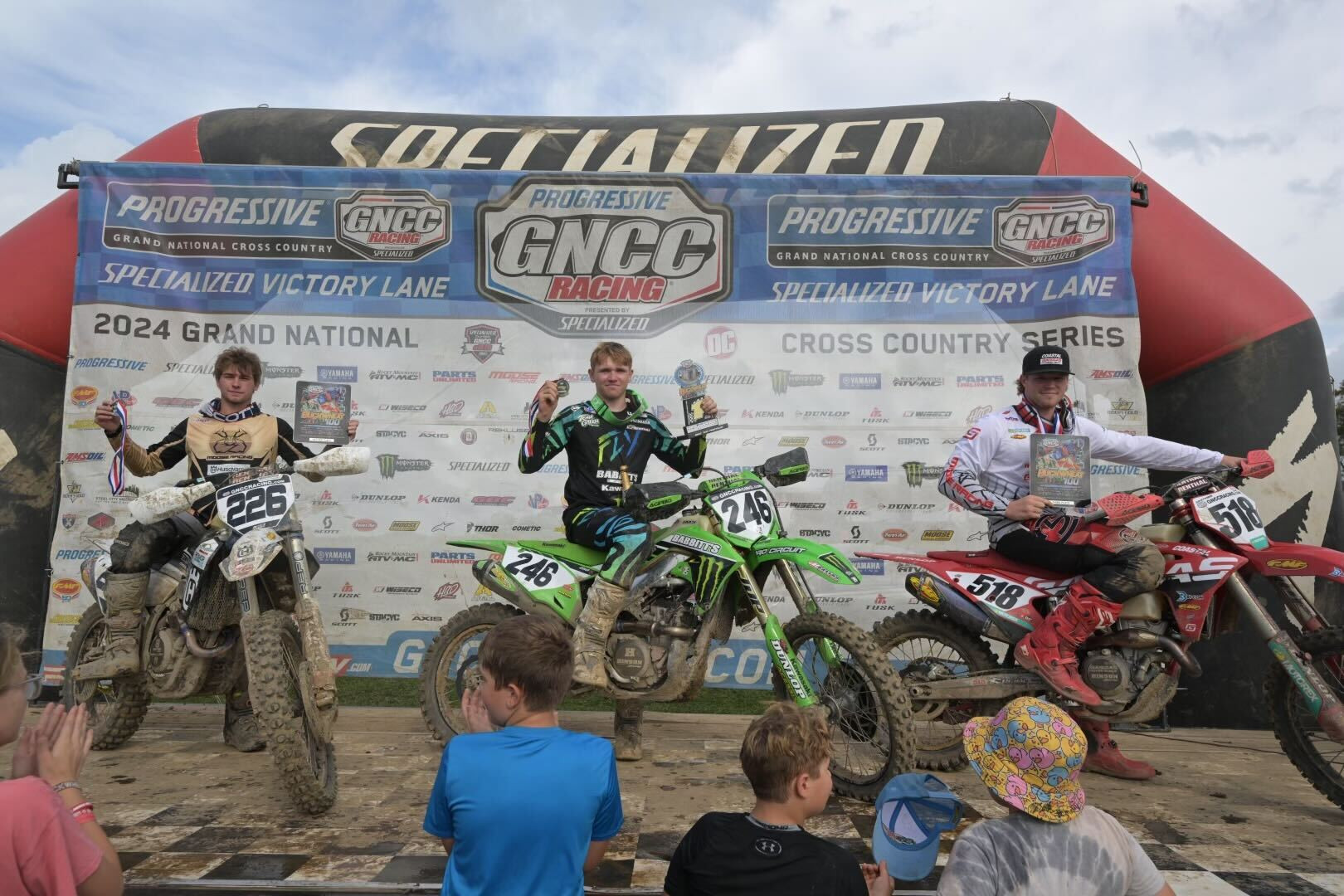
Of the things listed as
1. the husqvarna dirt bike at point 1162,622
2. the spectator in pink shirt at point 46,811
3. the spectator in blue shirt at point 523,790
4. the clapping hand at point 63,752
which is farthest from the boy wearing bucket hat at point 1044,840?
the husqvarna dirt bike at point 1162,622

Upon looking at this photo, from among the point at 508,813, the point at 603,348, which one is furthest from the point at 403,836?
the point at 603,348

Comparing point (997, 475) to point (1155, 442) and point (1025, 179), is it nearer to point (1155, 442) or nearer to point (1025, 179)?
point (1155, 442)

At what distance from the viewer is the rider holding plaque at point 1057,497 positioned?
3.55m

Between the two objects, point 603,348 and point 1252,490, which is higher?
point 603,348

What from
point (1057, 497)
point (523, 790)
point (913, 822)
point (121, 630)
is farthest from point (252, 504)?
point (1057, 497)

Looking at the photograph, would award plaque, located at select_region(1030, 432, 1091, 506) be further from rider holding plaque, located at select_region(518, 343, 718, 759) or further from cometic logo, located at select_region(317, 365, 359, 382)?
cometic logo, located at select_region(317, 365, 359, 382)

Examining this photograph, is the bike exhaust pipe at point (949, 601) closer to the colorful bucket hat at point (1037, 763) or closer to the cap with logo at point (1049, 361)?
the cap with logo at point (1049, 361)

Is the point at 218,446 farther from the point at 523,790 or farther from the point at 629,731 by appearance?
the point at 523,790

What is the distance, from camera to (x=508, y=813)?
64.4 inches

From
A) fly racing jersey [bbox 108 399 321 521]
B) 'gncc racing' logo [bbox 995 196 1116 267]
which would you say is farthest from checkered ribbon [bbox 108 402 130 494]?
'gncc racing' logo [bbox 995 196 1116 267]

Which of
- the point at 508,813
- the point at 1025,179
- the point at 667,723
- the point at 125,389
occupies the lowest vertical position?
the point at 667,723

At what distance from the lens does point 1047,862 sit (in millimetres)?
1725

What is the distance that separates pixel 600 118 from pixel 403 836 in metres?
4.89

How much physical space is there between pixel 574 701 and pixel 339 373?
2.57 m
